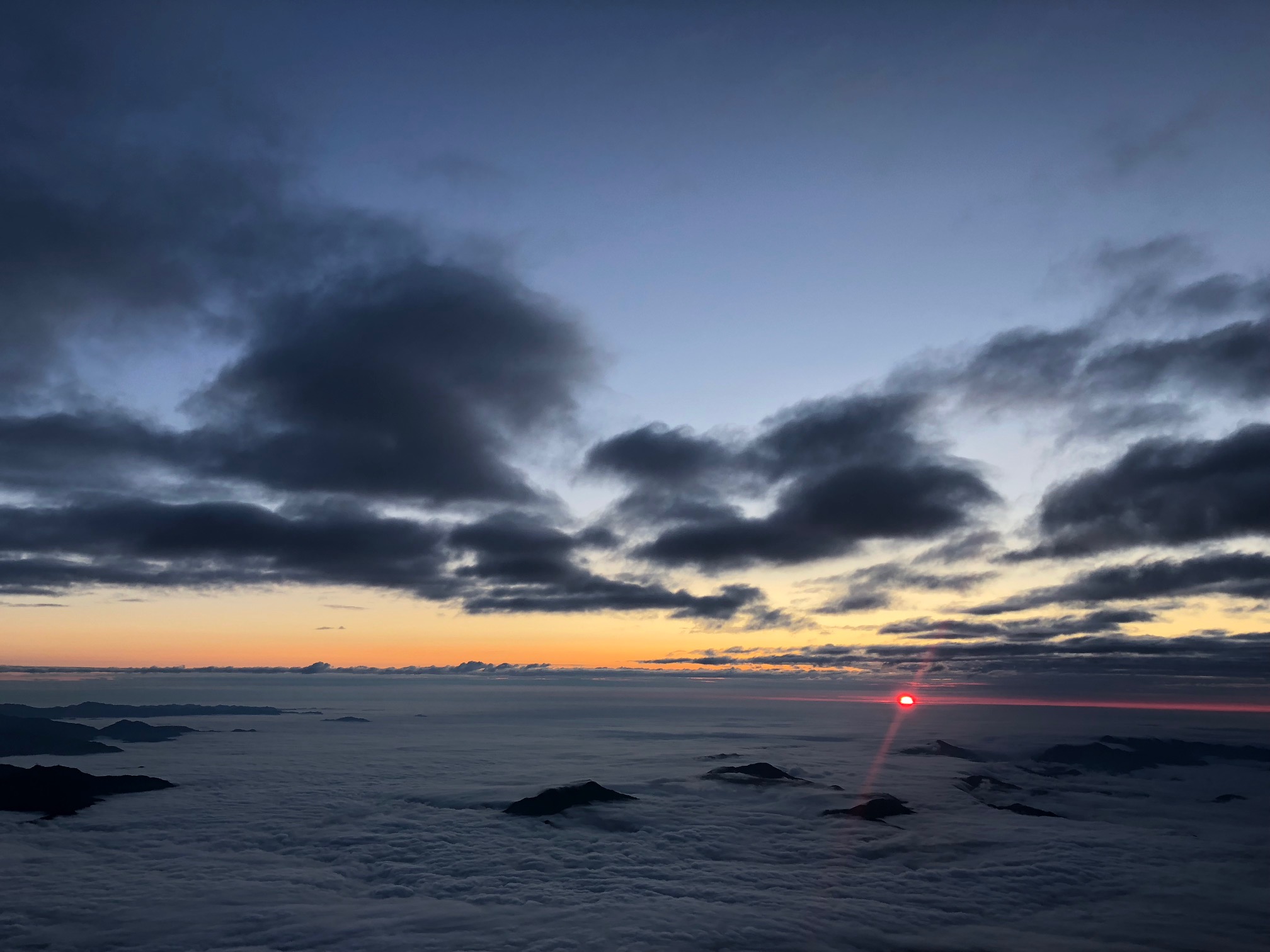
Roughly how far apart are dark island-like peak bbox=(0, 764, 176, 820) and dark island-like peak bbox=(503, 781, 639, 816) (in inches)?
3817

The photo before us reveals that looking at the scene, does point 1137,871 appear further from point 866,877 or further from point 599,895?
point 599,895

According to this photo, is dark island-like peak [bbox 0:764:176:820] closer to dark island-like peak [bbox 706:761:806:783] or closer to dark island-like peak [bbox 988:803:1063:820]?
dark island-like peak [bbox 706:761:806:783]

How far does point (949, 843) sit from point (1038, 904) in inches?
1132

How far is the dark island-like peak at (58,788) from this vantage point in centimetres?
14988

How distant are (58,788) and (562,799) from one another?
12197 cm

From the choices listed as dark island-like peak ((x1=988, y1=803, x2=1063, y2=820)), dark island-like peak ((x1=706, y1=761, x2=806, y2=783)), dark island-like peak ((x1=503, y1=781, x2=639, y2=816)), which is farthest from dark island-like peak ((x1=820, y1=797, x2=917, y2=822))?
dark island-like peak ((x1=503, y1=781, x2=639, y2=816))

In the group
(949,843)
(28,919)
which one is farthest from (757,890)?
(28,919)

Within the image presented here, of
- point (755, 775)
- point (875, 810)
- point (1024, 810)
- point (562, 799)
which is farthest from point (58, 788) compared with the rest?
point (1024, 810)

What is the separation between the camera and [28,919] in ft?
251

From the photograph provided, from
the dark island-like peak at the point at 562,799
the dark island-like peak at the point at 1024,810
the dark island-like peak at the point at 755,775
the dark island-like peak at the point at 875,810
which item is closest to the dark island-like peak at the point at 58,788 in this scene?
the dark island-like peak at the point at 562,799

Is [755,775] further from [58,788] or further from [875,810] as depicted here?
[58,788]

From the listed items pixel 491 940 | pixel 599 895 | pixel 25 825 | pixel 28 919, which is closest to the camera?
pixel 491 940

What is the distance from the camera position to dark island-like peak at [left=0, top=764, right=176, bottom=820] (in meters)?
150

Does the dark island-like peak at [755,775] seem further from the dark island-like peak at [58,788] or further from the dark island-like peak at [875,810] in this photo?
the dark island-like peak at [58,788]
